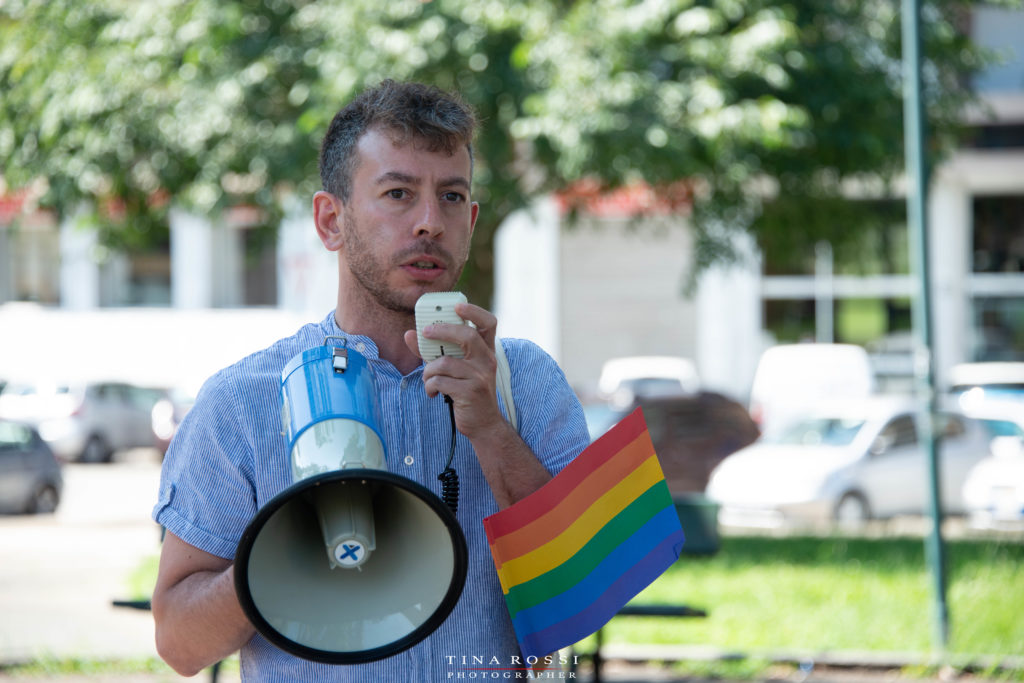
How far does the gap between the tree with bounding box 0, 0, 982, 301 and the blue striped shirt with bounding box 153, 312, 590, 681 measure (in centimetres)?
593

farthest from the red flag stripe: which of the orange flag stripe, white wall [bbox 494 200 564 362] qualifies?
white wall [bbox 494 200 564 362]

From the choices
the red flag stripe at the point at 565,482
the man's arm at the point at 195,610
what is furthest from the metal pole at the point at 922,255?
the man's arm at the point at 195,610

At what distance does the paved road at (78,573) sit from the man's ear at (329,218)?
15.7 feet

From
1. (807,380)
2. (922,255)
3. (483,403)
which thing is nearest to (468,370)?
(483,403)

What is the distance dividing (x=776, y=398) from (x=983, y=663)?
45.3ft

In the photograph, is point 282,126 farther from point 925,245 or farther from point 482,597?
point 482,597

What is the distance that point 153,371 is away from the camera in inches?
1101

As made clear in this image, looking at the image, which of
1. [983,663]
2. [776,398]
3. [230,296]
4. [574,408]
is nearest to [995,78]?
[776,398]

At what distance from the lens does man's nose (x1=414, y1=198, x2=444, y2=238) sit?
1943 mm

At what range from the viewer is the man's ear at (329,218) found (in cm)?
207

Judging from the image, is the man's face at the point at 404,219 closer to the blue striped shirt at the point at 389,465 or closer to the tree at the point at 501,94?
the blue striped shirt at the point at 389,465

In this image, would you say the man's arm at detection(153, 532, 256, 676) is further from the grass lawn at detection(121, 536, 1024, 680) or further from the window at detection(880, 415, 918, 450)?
the window at detection(880, 415, 918, 450)

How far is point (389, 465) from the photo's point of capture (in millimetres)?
1875

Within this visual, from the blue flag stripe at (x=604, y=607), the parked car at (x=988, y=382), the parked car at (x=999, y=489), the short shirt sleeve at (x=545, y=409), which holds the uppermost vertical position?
the parked car at (x=988, y=382)
